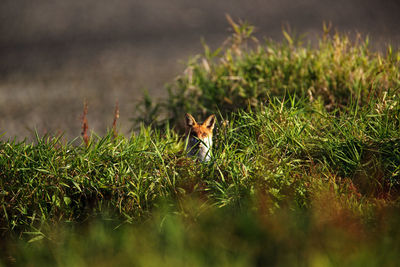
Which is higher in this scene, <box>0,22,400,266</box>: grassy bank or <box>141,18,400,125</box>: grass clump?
<box>141,18,400,125</box>: grass clump

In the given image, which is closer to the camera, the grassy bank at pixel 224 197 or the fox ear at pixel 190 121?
the grassy bank at pixel 224 197

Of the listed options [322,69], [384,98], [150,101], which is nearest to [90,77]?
[150,101]

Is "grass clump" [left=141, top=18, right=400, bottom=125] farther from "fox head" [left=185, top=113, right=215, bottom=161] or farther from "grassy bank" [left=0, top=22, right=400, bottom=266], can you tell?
"fox head" [left=185, top=113, right=215, bottom=161]

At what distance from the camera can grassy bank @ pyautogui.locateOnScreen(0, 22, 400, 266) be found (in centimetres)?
252

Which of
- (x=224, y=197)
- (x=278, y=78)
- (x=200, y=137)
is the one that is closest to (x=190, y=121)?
(x=200, y=137)

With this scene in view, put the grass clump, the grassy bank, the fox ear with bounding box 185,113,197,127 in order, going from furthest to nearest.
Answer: the grass clump < the fox ear with bounding box 185,113,197,127 < the grassy bank

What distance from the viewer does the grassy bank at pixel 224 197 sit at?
8.25 feet

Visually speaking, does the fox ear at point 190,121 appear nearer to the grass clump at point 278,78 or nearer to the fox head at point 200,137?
the fox head at point 200,137

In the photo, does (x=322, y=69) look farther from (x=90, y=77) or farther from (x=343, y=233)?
(x=90, y=77)

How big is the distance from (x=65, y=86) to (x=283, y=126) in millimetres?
4345

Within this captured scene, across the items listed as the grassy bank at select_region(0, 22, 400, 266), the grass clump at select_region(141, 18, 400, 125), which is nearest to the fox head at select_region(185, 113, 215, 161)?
the grassy bank at select_region(0, 22, 400, 266)

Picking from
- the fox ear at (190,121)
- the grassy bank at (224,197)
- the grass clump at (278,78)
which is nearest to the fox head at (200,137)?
the fox ear at (190,121)

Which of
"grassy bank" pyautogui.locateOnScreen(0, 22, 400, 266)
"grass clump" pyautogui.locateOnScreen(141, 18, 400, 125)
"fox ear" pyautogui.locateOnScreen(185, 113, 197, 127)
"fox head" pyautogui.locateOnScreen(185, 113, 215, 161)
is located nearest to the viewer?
"grassy bank" pyautogui.locateOnScreen(0, 22, 400, 266)

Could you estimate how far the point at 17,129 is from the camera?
6.19 metres
